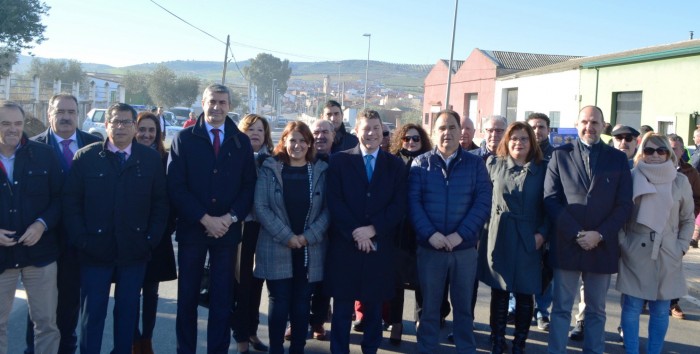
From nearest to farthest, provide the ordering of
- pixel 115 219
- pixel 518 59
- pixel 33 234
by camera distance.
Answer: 1. pixel 33 234
2. pixel 115 219
3. pixel 518 59

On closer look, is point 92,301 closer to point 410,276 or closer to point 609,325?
point 410,276

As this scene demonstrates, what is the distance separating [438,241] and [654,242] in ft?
6.01

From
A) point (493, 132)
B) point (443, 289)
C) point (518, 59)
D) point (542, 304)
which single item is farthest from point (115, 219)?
point (518, 59)

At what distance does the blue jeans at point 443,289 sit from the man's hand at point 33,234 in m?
2.89

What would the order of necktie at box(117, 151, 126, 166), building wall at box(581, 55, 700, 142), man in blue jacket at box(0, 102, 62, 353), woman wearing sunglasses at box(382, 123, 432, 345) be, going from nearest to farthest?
man in blue jacket at box(0, 102, 62, 353) < necktie at box(117, 151, 126, 166) < woman wearing sunglasses at box(382, 123, 432, 345) < building wall at box(581, 55, 700, 142)

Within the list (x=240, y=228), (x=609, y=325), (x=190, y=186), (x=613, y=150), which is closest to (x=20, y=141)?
(x=190, y=186)

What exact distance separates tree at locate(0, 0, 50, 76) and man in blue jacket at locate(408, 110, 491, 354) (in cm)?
2212

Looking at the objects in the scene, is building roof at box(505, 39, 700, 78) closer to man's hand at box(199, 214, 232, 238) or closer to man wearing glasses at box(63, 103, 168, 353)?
man's hand at box(199, 214, 232, 238)

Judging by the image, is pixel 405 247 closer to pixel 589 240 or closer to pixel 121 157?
pixel 589 240

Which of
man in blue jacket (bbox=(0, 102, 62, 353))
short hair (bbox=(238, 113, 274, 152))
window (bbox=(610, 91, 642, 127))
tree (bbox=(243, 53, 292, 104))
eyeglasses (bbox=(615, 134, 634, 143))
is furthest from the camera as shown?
tree (bbox=(243, 53, 292, 104))

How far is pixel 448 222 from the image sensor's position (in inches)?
195

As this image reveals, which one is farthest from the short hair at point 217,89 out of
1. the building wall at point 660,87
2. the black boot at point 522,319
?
the building wall at point 660,87

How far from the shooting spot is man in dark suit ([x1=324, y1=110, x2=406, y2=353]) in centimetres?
489

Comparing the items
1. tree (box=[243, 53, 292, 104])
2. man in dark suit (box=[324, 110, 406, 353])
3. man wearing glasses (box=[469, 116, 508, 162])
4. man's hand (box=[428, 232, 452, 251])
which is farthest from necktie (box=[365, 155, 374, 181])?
tree (box=[243, 53, 292, 104])
